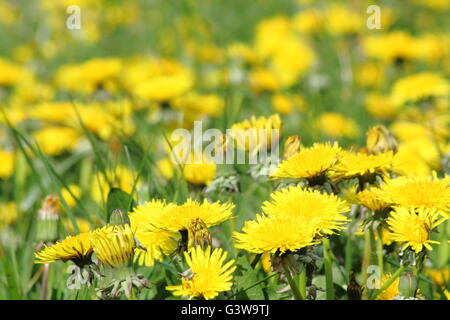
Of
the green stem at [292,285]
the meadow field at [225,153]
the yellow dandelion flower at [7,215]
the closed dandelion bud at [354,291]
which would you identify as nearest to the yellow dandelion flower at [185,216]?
the meadow field at [225,153]

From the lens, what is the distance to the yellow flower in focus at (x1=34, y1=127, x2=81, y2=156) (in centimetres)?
216

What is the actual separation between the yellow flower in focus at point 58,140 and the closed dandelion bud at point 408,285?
145 cm

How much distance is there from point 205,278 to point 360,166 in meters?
0.31

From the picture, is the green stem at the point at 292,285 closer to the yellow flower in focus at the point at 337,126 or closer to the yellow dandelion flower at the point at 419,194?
the yellow dandelion flower at the point at 419,194

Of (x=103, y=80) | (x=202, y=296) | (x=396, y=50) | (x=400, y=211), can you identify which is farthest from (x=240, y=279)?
(x=396, y=50)

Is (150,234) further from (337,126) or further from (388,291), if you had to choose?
(337,126)

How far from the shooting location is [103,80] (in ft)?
8.06

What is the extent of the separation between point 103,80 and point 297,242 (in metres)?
1.74

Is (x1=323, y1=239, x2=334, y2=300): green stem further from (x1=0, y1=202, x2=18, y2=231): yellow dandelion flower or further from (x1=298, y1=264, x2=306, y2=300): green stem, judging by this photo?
(x1=0, y1=202, x2=18, y2=231): yellow dandelion flower

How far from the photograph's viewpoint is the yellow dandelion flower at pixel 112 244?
900mm

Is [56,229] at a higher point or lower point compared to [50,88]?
lower

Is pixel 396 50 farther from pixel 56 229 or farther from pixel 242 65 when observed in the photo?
pixel 56 229

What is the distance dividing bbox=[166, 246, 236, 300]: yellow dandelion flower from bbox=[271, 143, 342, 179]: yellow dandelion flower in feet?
0.59

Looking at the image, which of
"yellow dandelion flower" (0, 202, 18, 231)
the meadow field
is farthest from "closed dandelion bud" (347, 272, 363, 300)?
"yellow dandelion flower" (0, 202, 18, 231)
